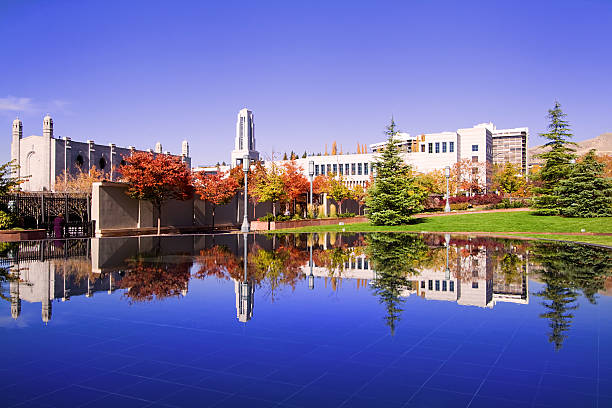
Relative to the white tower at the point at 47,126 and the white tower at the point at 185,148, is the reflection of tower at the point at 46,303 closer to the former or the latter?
the white tower at the point at 47,126

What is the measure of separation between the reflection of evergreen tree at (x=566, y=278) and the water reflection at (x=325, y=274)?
22 millimetres

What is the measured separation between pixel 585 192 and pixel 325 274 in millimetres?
31866

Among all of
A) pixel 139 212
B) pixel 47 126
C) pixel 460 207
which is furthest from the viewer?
pixel 47 126

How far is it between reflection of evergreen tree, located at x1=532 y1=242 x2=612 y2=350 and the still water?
58 mm

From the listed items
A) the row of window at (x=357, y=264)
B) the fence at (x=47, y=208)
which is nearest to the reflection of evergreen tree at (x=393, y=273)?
the row of window at (x=357, y=264)

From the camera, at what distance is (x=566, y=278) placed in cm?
1277

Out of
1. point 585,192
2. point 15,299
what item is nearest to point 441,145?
point 585,192

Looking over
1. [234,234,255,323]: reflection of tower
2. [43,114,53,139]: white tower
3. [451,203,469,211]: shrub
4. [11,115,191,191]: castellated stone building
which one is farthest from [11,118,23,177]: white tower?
→ [234,234,255,323]: reflection of tower

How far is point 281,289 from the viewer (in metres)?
11.2

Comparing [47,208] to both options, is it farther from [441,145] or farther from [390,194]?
[441,145]

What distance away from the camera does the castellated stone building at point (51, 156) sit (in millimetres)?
70312

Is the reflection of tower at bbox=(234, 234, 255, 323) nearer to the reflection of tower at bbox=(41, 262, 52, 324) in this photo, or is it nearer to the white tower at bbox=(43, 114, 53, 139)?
the reflection of tower at bbox=(41, 262, 52, 324)

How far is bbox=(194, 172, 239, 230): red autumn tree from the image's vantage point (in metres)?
37.3

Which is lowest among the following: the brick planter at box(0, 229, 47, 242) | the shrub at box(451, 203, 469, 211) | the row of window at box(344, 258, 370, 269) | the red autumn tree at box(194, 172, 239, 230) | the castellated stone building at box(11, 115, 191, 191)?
the row of window at box(344, 258, 370, 269)
